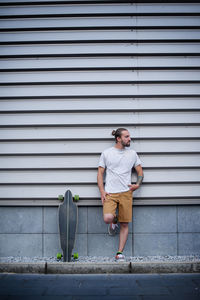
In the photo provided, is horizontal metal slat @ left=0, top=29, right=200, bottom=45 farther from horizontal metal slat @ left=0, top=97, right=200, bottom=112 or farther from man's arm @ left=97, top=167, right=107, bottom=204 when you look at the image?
man's arm @ left=97, top=167, right=107, bottom=204

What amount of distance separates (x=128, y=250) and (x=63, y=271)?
1.32m

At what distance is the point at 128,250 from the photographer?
4984mm

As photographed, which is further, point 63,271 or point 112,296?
point 63,271

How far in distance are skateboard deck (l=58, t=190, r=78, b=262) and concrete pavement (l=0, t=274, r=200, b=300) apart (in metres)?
0.50

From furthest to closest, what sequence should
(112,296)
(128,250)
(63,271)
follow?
(128,250) < (63,271) < (112,296)

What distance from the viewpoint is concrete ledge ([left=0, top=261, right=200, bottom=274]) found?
443 centimetres

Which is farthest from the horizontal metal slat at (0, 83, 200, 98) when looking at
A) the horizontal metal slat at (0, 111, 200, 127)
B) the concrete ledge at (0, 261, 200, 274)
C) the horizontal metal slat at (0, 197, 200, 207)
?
the concrete ledge at (0, 261, 200, 274)

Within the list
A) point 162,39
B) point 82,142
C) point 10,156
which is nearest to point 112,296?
point 82,142

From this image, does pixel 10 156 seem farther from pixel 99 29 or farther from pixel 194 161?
pixel 194 161

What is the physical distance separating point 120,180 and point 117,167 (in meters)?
0.25

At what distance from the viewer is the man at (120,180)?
184 inches

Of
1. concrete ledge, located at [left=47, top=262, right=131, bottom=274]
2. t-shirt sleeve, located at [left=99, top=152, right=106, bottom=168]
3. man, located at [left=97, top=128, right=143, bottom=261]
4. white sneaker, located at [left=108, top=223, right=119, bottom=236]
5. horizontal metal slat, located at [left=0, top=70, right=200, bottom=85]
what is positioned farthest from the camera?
horizontal metal slat, located at [left=0, top=70, right=200, bottom=85]

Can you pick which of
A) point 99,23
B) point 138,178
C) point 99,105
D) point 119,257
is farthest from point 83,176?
point 99,23

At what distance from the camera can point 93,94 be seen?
5.09m
